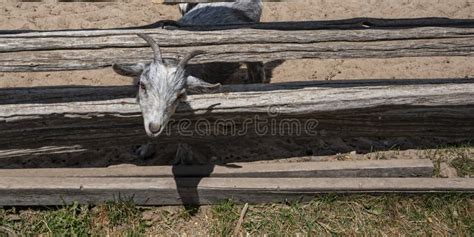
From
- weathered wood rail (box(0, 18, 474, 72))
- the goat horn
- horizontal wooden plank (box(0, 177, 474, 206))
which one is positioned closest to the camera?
the goat horn

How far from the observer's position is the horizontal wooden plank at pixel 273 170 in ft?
14.4

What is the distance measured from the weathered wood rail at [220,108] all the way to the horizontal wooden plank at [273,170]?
28cm

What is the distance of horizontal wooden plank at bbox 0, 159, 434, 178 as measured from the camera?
173 inches

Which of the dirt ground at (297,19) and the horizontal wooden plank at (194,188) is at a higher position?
the dirt ground at (297,19)

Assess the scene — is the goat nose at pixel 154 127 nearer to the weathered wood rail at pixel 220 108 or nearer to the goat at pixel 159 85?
the goat at pixel 159 85

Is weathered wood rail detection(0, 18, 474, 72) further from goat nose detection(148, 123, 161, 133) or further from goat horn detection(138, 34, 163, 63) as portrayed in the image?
goat nose detection(148, 123, 161, 133)

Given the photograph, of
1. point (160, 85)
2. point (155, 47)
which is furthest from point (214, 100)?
point (155, 47)

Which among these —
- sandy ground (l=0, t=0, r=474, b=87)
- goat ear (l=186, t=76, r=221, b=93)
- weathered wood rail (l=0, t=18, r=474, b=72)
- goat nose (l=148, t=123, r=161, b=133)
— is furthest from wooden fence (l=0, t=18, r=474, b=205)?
sandy ground (l=0, t=0, r=474, b=87)

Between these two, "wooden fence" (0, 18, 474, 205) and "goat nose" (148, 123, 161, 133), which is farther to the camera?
"wooden fence" (0, 18, 474, 205)

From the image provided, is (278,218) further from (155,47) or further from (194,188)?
(155,47)

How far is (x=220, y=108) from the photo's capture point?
4.14 meters

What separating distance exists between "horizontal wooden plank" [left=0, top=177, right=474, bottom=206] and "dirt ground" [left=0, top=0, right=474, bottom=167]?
0.74 meters

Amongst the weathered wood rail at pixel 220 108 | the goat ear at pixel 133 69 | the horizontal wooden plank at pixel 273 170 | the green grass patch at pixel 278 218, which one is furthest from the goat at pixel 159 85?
the green grass patch at pixel 278 218

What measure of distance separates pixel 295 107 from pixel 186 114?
984mm
